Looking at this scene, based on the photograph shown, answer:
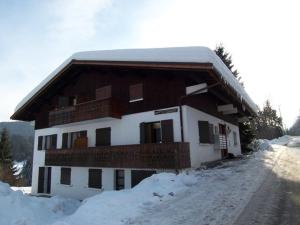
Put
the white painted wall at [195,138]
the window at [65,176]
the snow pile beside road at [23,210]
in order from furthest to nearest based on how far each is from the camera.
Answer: the window at [65,176]
the white painted wall at [195,138]
the snow pile beside road at [23,210]

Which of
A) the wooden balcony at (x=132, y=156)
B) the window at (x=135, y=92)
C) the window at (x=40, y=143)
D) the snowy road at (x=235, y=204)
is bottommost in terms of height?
the snowy road at (x=235, y=204)

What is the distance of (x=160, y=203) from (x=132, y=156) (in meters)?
6.79

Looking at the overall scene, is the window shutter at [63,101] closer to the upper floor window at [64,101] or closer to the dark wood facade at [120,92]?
the upper floor window at [64,101]

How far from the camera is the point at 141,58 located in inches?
572

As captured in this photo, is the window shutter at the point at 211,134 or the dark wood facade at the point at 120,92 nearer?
the dark wood facade at the point at 120,92

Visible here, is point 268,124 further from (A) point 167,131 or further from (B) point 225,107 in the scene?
(A) point 167,131

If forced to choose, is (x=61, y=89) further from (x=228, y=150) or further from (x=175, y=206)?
(x=175, y=206)

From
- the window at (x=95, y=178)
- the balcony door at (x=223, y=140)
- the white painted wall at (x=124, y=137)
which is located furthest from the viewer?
the balcony door at (x=223, y=140)

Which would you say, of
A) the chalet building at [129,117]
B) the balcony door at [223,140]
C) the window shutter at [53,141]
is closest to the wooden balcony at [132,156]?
the chalet building at [129,117]

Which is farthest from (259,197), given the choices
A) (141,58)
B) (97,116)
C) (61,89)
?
(61,89)

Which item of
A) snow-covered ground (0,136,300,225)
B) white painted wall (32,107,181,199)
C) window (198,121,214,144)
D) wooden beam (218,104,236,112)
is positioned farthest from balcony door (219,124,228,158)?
snow-covered ground (0,136,300,225)

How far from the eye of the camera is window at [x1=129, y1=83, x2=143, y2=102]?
1691 cm

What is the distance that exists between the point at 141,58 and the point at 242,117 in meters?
16.6

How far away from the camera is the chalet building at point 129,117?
13.9 meters
